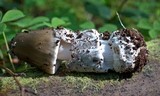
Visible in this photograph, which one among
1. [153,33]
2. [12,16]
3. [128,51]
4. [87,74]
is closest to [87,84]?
[87,74]

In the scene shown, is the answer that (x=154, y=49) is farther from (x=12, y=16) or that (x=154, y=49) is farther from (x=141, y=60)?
(x=12, y=16)

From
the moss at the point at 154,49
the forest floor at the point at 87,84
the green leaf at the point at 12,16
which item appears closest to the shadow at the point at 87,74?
the forest floor at the point at 87,84

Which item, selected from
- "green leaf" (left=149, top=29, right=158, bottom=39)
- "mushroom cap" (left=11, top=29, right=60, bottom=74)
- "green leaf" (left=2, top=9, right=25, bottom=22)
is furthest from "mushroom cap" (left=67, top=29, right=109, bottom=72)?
"green leaf" (left=149, top=29, right=158, bottom=39)

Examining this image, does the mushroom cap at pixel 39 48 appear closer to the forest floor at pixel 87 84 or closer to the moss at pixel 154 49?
the forest floor at pixel 87 84

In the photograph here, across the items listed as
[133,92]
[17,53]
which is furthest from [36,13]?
[133,92]

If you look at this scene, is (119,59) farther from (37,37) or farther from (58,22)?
(58,22)

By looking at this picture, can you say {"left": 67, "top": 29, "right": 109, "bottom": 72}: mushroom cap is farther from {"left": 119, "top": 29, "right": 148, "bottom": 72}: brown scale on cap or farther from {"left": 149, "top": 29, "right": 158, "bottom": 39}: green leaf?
{"left": 149, "top": 29, "right": 158, "bottom": 39}: green leaf

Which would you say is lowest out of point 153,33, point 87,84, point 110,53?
point 87,84
